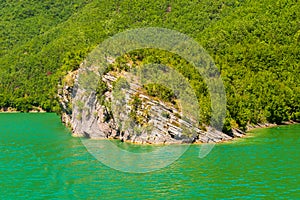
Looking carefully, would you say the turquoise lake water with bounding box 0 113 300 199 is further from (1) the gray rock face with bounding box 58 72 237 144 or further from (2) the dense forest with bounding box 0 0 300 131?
(2) the dense forest with bounding box 0 0 300 131

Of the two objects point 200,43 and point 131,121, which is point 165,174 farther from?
point 200,43

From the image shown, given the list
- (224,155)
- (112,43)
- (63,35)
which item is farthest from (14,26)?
(224,155)

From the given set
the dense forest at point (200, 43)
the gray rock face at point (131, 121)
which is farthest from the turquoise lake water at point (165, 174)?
the dense forest at point (200, 43)

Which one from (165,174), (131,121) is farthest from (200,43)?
(165,174)

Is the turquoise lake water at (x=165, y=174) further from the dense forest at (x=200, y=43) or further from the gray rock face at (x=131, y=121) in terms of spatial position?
the dense forest at (x=200, y=43)

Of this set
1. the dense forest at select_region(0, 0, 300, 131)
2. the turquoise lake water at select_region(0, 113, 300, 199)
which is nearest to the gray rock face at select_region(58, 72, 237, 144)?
the turquoise lake water at select_region(0, 113, 300, 199)

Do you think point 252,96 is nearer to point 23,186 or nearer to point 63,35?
point 23,186
